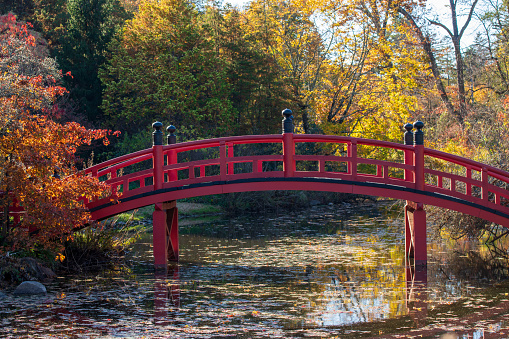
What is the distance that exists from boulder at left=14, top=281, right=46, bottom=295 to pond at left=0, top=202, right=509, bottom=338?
0.17 meters

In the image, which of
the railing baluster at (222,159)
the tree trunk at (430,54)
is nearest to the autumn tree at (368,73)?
the tree trunk at (430,54)

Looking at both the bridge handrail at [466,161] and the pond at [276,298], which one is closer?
the pond at [276,298]

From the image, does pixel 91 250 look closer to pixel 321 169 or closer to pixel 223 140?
pixel 223 140

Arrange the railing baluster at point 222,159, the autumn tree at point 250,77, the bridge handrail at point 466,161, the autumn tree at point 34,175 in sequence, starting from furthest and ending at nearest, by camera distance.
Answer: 1. the autumn tree at point 250,77
2. the railing baluster at point 222,159
3. the bridge handrail at point 466,161
4. the autumn tree at point 34,175

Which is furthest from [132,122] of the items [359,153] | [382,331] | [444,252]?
[382,331]

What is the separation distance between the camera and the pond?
23.5ft

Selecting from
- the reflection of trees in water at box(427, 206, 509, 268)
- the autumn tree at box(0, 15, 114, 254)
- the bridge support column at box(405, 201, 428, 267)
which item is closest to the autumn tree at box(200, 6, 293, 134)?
the reflection of trees in water at box(427, 206, 509, 268)

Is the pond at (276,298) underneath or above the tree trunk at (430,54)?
underneath

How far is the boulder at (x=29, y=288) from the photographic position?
30.2 feet

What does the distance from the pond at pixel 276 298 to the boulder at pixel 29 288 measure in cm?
17

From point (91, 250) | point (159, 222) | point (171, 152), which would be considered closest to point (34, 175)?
point (91, 250)

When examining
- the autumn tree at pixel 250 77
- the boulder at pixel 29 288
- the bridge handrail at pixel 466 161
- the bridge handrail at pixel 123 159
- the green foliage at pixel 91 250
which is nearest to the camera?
the boulder at pixel 29 288

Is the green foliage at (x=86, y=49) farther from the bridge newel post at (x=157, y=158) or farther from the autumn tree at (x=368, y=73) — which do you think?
the bridge newel post at (x=157, y=158)

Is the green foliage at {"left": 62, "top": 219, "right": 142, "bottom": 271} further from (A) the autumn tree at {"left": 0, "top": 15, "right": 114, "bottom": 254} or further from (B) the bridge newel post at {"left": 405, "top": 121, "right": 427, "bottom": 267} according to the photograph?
(B) the bridge newel post at {"left": 405, "top": 121, "right": 427, "bottom": 267}
